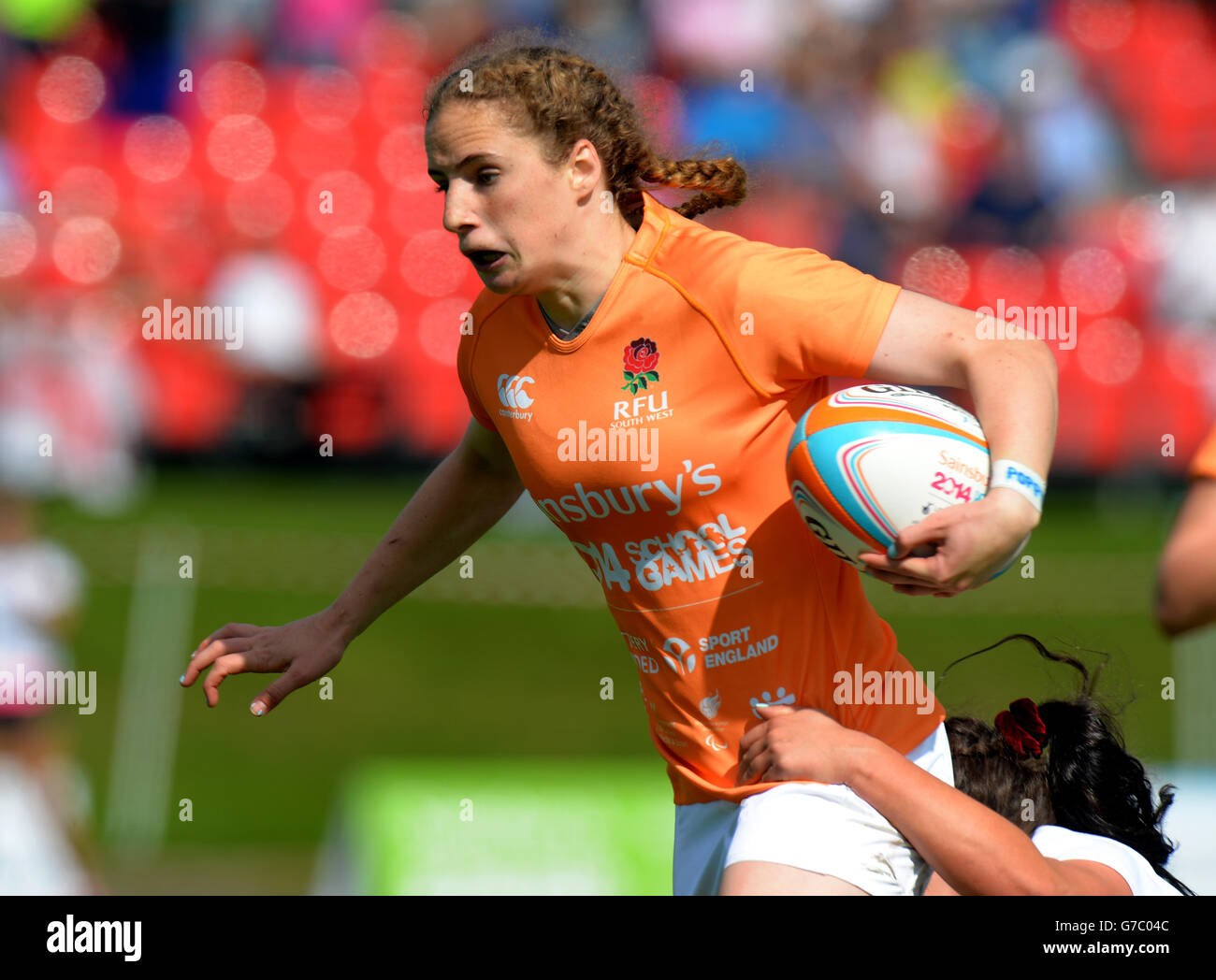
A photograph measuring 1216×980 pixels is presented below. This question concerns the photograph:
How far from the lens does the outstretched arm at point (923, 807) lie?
10.5 ft

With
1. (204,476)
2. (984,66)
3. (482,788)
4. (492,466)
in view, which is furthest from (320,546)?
(984,66)

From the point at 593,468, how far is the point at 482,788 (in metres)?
3.02

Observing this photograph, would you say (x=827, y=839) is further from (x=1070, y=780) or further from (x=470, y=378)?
(x=470, y=378)

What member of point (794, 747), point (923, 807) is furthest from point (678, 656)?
point (923, 807)

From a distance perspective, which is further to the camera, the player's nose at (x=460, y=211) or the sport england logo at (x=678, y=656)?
the sport england logo at (x=678, y=656)

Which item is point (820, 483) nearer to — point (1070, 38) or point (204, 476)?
point (204, 476)

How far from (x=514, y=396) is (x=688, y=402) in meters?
0.45

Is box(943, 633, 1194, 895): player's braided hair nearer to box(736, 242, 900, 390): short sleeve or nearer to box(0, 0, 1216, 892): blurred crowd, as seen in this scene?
box(736, 242, 900, 390): short sleeve

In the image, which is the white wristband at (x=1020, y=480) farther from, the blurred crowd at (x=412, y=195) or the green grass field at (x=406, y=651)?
the blurred crowd at (x=412, y=195)

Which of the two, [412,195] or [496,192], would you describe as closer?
[496,192]

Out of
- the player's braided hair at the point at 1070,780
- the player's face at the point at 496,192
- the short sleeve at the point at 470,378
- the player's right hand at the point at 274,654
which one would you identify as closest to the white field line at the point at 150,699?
the player's right hand at the point at 274,654

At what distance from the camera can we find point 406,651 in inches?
412

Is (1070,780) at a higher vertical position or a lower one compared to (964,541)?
lower

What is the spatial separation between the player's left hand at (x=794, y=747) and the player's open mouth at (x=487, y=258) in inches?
44.6
